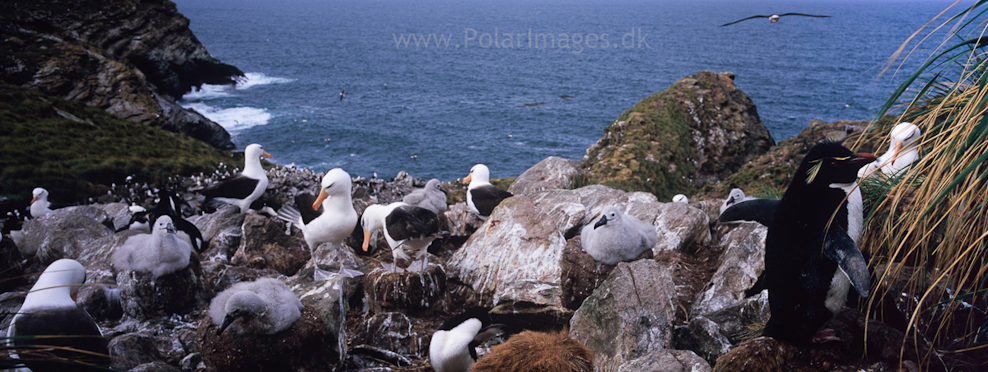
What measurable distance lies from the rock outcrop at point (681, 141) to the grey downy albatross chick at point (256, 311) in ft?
37.2

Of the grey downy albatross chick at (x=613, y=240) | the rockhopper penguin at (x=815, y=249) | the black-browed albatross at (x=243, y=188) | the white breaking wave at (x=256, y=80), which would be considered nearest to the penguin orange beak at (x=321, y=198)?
the grey downy albatross chick at (x=613, y=240)

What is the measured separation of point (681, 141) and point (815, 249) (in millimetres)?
15335

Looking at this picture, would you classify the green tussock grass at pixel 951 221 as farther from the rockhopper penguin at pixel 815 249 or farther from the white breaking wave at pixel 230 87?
the white breaking wave at pixel 230 87

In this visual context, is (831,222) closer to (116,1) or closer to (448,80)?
(116,1)

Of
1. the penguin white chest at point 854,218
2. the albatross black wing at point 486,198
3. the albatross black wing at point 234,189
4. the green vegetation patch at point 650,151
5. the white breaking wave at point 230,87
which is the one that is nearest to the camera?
the penguin white chest at point 854,218

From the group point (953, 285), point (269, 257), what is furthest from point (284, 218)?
point (953, 285)

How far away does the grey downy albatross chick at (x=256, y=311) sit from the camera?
4.96m

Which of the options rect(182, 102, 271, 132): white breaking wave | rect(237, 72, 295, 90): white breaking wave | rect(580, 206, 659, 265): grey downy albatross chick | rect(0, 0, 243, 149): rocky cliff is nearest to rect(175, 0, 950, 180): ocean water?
rect(182, 102, 271, 132): white breaking wave

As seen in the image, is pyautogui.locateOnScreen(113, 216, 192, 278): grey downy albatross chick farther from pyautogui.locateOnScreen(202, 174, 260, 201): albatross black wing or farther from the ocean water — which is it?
the ocean water

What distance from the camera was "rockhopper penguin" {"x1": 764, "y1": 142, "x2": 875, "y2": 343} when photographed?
372cm

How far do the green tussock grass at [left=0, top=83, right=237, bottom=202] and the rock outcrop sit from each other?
54.3 ft

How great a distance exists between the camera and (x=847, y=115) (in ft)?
162

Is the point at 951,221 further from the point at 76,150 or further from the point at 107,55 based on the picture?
the point at 107,55

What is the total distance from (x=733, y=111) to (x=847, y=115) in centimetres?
3635
